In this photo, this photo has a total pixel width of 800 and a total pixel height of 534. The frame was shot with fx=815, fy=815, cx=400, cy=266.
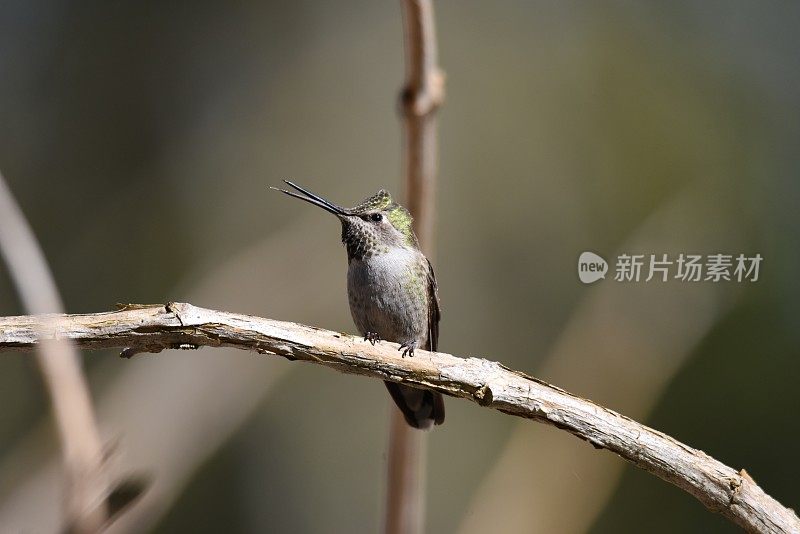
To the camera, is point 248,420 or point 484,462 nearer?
point 484,462

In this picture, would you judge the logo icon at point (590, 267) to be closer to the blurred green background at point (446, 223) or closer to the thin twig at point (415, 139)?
the blurred green background at point (446, 223)

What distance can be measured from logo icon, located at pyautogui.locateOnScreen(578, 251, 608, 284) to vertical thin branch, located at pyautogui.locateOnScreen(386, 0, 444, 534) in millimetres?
908

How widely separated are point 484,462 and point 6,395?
1.90 meters

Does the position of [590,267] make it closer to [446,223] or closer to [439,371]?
[446,223]

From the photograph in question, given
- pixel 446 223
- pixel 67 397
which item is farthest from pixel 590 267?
pixel 67 397

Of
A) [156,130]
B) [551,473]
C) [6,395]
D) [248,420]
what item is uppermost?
[156,130]

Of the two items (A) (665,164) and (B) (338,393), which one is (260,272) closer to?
(B) (338,393)

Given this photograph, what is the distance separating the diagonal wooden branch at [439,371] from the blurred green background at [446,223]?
122cm

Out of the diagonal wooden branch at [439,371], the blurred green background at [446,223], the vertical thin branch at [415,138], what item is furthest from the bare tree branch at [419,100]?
the blurred green background at [446,223]

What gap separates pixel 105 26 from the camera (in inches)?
141

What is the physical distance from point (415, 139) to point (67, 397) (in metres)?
0.96

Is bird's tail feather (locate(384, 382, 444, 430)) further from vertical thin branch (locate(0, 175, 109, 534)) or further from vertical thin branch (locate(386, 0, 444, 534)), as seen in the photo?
vertical thin branch (locate(0, 175, 109, 534))

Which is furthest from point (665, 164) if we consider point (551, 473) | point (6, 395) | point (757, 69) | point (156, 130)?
point (6, 395)

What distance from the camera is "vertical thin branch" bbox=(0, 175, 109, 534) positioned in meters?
1.11
